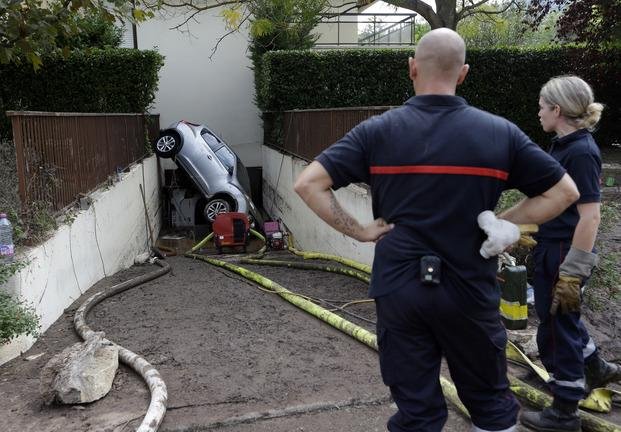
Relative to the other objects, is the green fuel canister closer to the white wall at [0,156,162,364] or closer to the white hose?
the white hose

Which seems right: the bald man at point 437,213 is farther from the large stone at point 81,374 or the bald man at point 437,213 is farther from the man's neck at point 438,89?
the large stone at point 81,374

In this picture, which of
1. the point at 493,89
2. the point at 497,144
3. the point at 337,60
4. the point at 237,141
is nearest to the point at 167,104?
the point at 237,141

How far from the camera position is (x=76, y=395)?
360 centimetres

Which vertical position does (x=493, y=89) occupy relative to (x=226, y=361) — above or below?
above

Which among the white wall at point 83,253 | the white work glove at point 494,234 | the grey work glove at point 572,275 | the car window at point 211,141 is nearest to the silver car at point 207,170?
the car window at point 211,141

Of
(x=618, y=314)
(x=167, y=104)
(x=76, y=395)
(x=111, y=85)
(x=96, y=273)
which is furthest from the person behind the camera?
(x=167, y=104)

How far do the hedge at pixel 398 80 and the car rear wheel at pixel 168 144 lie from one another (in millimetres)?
2553

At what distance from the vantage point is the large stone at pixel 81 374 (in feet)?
11.8

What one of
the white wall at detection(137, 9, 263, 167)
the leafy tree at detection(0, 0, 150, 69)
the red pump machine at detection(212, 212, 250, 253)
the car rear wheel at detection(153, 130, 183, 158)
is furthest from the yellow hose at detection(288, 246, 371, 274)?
the white wall at detection(137, 9, 263, 167)

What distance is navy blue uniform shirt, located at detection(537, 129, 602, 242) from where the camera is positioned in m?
3.08

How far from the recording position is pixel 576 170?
312cm

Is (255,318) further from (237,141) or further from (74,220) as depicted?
(237,141)

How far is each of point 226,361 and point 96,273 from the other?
350cm

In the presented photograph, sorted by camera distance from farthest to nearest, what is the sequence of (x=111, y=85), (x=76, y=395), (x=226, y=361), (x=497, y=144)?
(x=111, y=85), (x=226, y=361), (x=76, y=395), (x=497, y=144)
